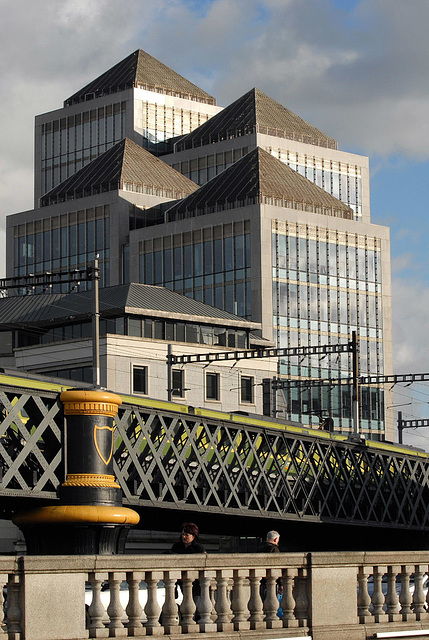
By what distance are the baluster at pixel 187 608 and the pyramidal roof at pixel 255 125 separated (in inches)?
6056

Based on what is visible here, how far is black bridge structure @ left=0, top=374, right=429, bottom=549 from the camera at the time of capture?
42.3 meters

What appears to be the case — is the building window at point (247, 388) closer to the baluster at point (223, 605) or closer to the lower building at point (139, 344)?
A: the lower building at point (139, 344)

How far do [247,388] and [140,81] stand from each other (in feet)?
298

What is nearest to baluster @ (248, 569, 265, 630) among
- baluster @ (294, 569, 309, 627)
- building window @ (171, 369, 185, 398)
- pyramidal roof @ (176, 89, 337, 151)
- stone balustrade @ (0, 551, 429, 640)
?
stone balustrade @ (0, 551, 429, 640)

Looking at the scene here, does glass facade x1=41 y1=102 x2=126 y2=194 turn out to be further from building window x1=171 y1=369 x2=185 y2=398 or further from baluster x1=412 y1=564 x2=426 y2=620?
baluster x1=412 y1=564 x2=426 y2=620

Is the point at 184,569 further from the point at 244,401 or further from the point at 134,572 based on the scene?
the point at 244,401

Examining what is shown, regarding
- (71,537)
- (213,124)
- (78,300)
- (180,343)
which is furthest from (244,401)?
(213,124)

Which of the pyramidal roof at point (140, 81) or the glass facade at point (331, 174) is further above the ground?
the pyramidal roof at point (140, 81)

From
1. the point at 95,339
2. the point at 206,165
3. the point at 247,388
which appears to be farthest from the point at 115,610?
the point at 206,165

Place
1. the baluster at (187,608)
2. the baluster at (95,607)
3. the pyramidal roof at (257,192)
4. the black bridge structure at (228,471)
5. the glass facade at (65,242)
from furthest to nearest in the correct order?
the glass facade at (65,242), the pyramidal roof at (257,192), the black bridge structure at (228,471), the baluster at (187,608), the baluster at (95,607)

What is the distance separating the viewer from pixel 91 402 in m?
33.8


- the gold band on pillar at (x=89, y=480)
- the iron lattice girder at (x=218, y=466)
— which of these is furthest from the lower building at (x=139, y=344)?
the gold band on pillar at (x=89, y=480)

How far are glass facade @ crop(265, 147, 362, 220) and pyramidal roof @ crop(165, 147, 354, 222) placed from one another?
1889cm

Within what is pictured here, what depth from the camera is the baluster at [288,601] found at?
17.9 metres
